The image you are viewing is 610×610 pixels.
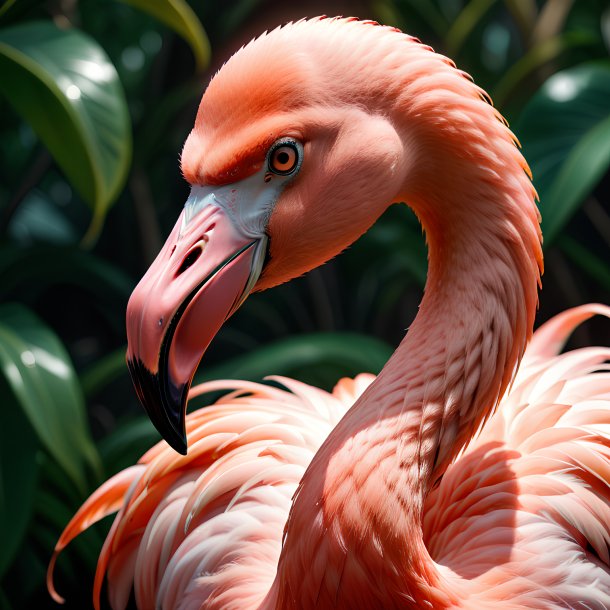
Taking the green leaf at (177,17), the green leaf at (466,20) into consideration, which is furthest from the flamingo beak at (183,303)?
the green leaf at (466,20)

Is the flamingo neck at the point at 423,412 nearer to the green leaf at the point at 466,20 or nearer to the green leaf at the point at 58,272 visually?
the green leaf at the point at 58,272

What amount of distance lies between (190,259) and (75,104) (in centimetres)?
105

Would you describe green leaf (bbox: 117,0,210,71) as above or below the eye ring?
below

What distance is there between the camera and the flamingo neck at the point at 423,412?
1.08m

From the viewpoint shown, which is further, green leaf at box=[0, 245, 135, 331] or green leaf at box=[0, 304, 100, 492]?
green leaf at box=[0, 245, 135, 331]

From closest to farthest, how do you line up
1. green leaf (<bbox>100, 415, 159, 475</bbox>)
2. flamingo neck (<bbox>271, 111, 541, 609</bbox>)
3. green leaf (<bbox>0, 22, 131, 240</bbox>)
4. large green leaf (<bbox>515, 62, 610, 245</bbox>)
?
flamingo neck (<bbox>271, 111, 541, 609</bbox>)
green leaf (<bbox>0, 22, 131, 240</bbox>)
large green leaf (<bbox>515, 62, 610, 245</bbox>)
green leaf (<bbox>100, 415, 159, 475</bbox>)

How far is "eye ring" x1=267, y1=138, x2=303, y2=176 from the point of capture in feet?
3.43

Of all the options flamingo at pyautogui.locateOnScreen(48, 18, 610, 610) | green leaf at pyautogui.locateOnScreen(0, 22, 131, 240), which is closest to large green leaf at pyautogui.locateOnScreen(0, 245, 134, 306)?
green leaf at pyautogui.locateOnScreen(0, 22, 131, 240)

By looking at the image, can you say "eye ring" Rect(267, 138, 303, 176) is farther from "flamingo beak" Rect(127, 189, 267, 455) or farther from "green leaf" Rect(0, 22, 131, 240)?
"green leaf" Rect(0, 22, 131, 240)

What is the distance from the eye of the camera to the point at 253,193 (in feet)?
3.49

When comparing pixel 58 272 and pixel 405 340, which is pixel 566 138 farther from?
pixel 58 272

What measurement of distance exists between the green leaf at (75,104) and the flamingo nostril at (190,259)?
0.92m

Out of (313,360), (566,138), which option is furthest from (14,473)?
(566,138)

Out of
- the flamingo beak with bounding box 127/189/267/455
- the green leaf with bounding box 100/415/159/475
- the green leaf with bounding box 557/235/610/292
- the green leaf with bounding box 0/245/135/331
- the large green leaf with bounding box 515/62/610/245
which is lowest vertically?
the green leaf with bounding box 100/415/159/475
